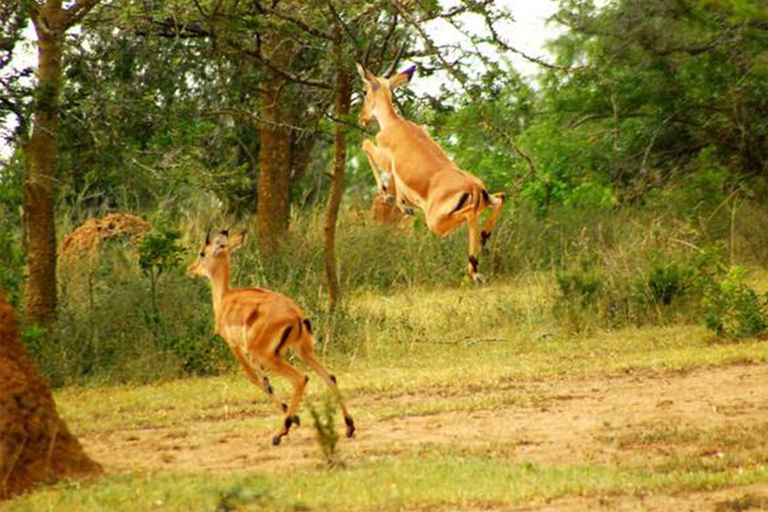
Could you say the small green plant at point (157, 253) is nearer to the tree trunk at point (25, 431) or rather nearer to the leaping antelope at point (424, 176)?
the tree trunk at point (25, 431)

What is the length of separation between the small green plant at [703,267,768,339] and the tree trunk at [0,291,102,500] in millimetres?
7239

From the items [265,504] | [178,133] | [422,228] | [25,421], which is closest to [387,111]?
[265,504]

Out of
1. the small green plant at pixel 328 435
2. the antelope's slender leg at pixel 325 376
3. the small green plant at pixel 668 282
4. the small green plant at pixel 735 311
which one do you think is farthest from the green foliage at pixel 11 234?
the small green plant at pixel 735 311

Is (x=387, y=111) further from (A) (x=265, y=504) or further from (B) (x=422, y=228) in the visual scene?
(B) (x=422, y=228)

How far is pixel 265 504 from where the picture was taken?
855 centimetres

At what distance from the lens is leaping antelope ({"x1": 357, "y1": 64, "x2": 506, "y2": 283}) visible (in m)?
6.81

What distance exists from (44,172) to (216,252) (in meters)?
5.27

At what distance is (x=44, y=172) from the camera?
48.6 feet

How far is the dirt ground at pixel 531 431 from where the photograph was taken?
33.7ft

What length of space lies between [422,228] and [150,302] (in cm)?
627

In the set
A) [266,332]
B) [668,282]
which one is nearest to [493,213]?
[266,332]

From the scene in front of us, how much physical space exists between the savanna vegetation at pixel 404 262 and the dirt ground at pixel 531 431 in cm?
4

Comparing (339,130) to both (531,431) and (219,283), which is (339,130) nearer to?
(219,283)

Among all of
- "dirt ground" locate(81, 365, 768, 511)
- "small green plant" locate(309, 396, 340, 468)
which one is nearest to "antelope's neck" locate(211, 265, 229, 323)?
"small green plant" locate(309, 396, 340, 468)
